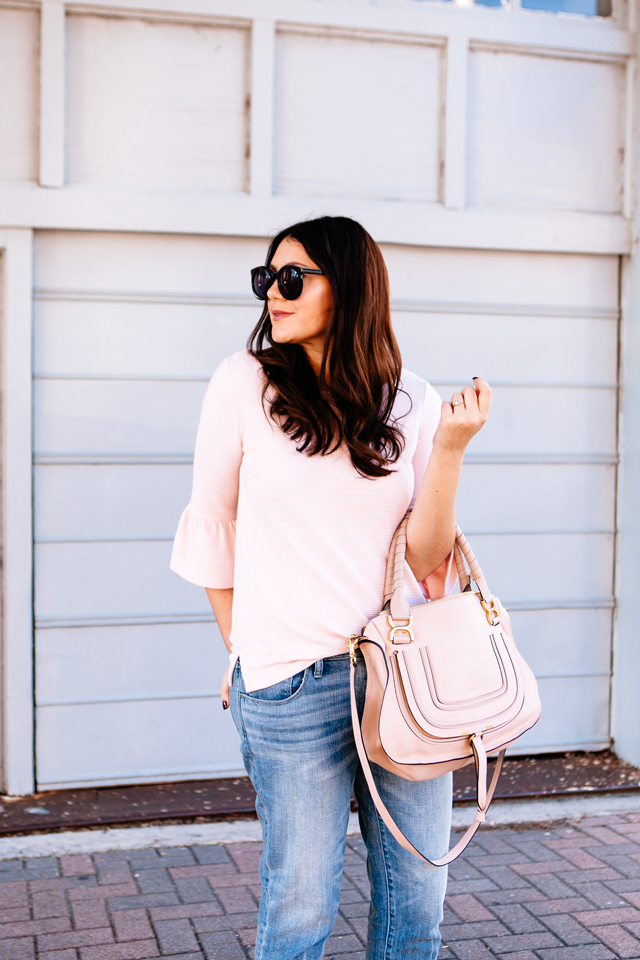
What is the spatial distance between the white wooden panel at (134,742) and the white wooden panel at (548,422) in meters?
1.76

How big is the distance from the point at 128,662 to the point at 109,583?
360mm

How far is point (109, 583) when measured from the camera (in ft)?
13.3

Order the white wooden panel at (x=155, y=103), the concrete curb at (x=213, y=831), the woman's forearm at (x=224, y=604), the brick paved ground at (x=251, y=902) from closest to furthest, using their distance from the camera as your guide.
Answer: the woman's forearm at (x=224, y=604) < the brick paved ground at (x=251, y=902) < the concrete curb at (x=213, y=831) < the white wooden panel at (x=155, y=103)

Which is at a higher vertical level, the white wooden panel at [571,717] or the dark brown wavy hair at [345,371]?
the dark brown wavy hair at [345,371]

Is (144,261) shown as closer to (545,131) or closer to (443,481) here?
(545,131)

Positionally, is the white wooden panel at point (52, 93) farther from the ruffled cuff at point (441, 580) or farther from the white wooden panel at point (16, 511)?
the ruffled cuff at point (441, 580)

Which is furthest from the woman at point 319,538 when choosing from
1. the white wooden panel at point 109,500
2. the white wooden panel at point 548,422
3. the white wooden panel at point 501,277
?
the white wooden panel at point 548,422

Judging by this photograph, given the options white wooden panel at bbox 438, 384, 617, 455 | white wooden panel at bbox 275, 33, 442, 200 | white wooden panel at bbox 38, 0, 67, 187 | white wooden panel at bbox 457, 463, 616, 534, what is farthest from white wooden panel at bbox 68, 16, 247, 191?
white wooden panel at bbox 457, 463, 616, 534

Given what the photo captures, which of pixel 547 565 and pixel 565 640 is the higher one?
pixel 547 565

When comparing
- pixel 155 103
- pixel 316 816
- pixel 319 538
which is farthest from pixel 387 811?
pixel 155 103

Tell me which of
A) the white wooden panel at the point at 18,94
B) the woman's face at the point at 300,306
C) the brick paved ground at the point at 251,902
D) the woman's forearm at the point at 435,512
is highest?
the white wooden panel at the point at 18,94

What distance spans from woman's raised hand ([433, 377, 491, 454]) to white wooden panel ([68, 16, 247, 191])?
2648mm

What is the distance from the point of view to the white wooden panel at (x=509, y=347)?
4328mm

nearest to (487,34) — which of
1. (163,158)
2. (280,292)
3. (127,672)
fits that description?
(163,158)
